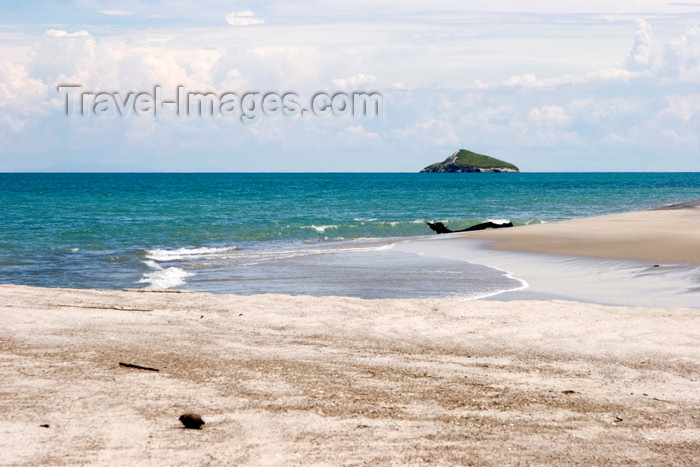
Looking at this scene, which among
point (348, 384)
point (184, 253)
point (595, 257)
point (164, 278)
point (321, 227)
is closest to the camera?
point (348, 384)

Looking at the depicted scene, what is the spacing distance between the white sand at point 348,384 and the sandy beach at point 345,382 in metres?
0.02

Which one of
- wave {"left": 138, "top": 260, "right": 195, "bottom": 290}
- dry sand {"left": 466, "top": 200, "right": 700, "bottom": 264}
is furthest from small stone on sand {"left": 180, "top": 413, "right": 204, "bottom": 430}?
dry sand {"left": 466, "top": 200, "right": 700, "bottom": 264}

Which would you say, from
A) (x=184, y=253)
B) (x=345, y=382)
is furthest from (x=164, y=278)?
(x=345, y=382)

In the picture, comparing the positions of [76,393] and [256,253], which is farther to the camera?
[256,253]

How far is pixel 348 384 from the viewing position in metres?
7.32

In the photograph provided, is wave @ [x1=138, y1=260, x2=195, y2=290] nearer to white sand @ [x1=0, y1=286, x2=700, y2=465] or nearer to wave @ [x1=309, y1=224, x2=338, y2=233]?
white sand @ [x1=0, y1=286, x2=700, y2=465]

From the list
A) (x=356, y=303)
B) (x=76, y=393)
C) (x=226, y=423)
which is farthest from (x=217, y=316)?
(x=226, y=423)

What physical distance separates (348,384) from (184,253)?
66.1 ft

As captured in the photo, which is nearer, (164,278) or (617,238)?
(164,278)

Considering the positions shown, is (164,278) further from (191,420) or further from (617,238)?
(617,238)

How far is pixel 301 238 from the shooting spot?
33781 millimetres

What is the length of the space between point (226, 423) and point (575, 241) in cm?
2087

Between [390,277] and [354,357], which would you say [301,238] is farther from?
[354,357]

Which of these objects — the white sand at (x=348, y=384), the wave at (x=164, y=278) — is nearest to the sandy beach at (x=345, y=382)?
the white sand at (x=348, y=384)
